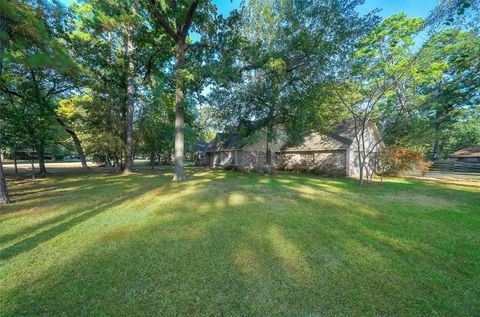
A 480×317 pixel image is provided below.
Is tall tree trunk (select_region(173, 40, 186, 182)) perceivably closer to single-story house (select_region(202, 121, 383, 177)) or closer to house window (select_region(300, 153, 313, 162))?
single-story house (select_region(202, 121, 383, 177))

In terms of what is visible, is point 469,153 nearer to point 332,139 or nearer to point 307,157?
point 332,139

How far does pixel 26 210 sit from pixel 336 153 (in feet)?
57.1

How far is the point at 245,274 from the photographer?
10.0 feet

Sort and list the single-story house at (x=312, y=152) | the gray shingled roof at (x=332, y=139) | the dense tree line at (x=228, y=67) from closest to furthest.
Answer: the dense tree line at (x=228, y=67) → the single-story house at (x=312, y=152) → the gray shingled roof at (x=332, y=139)

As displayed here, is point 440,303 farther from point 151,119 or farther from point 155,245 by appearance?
point 151,119

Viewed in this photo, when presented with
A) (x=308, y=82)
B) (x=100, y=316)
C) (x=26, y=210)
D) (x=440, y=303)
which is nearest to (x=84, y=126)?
(x=26, y=210)

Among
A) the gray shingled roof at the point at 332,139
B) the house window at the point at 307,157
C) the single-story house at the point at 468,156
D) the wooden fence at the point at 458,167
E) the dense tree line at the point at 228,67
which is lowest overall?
the wooden fence at the point at 458,167

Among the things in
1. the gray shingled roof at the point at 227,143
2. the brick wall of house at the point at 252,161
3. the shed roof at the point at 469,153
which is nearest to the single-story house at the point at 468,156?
the shed roof at the point at 469,153

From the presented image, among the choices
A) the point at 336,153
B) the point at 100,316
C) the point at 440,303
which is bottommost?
the point at 440,303

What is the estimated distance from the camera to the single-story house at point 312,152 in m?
16.7

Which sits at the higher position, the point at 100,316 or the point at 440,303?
the point at 100,316

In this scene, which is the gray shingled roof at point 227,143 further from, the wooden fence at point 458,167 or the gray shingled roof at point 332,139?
the wooden fence at point 458,167

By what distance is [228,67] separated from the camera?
11.7 m

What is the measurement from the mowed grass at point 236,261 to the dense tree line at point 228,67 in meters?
4.97
